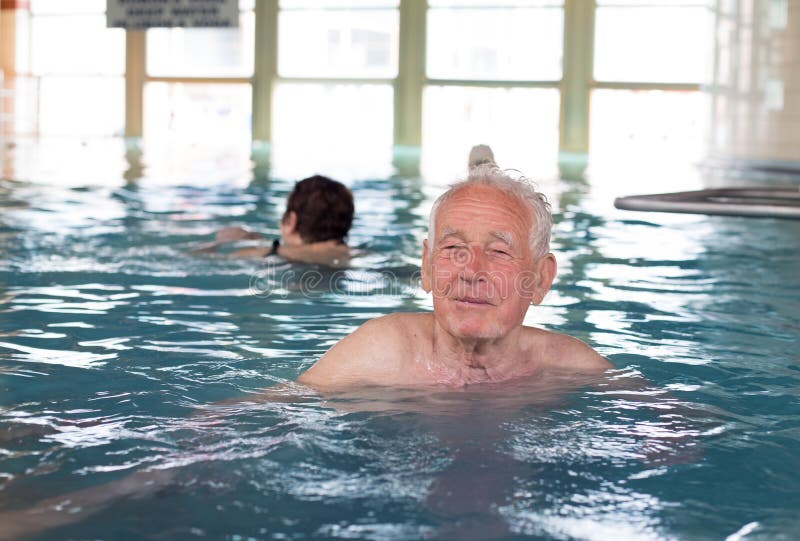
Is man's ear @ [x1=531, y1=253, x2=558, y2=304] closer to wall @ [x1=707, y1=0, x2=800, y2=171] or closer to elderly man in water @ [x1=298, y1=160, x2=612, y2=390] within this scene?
elderly man in water @ [x1=298, y1=160, x2=612, y2=390]

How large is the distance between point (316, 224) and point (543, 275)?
11.6ft

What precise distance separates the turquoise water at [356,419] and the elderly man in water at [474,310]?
78 mm

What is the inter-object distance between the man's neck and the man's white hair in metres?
0.30

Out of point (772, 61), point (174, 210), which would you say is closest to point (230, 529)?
point (174, 210)

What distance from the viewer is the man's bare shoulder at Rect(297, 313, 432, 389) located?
325 centimetres

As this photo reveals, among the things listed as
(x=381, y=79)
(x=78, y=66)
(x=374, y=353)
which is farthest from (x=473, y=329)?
(x=78, y=66)

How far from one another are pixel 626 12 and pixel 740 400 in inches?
838

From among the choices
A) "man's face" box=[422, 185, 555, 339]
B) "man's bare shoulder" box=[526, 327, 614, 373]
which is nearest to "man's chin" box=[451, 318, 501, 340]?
"man's face" box=[422, 185, 555, 339]

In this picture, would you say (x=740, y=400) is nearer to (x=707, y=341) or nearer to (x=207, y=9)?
(x=707, y=341)

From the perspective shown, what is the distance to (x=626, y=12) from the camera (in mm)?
23766

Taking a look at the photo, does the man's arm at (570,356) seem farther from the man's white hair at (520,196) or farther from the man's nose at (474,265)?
the man's nose at (474,265)

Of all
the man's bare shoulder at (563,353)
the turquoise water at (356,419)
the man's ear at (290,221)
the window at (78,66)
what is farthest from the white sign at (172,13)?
the man's bare shoulder at (563,353)

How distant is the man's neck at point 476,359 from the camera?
3244 mm

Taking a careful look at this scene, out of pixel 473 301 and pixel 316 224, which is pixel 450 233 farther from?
pixel 316 224
